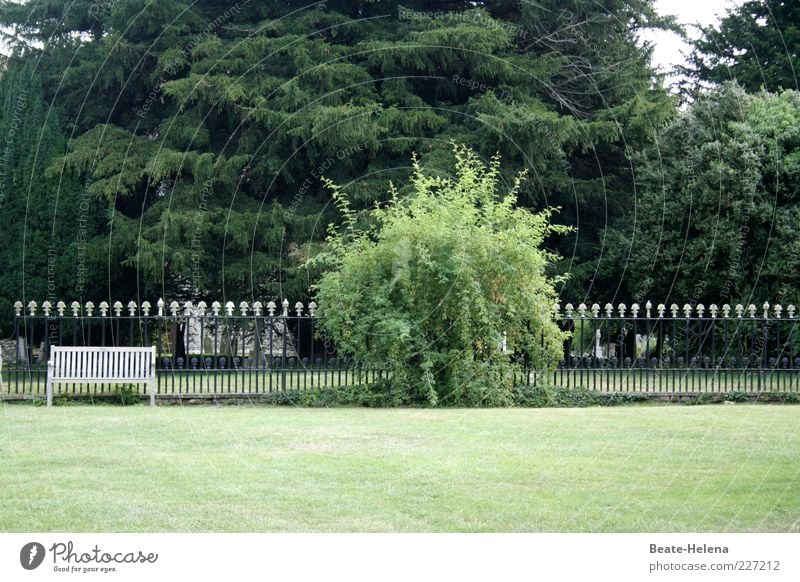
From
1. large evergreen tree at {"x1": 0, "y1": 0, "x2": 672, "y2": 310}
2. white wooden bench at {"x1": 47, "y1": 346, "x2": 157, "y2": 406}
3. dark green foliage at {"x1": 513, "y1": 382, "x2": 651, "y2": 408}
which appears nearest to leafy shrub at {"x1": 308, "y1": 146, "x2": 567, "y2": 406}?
dark green foliage at {"x1": 513, "y1": 382, "x2": 651, "y2": 408}

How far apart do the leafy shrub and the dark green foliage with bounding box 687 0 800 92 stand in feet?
46.8

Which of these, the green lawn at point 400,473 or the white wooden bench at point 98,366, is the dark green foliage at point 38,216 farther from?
the green lawn at point 400,473

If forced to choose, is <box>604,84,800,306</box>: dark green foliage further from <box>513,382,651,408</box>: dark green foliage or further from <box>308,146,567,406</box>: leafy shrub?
<box>308,146,567,406</box>: leafy shrub

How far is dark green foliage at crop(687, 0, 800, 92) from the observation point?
26.8m

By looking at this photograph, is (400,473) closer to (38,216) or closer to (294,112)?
(294,112)

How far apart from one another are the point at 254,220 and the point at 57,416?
37.6ft

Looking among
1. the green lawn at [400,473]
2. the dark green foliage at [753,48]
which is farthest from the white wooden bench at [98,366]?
the dark green foliage at [753,48]

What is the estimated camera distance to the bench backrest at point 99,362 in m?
14.1

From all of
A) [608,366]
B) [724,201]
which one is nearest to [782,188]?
[724,201]

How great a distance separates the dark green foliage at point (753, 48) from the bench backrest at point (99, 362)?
1852 cm

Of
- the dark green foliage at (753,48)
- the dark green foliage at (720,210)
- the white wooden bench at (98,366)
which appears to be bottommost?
the white wooden bench at (98,366)

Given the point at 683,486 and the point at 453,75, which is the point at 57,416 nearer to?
the point at 683,486

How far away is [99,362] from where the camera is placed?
14180 millimetres

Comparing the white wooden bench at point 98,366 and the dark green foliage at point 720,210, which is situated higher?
the dark green foliage at point 720,210
